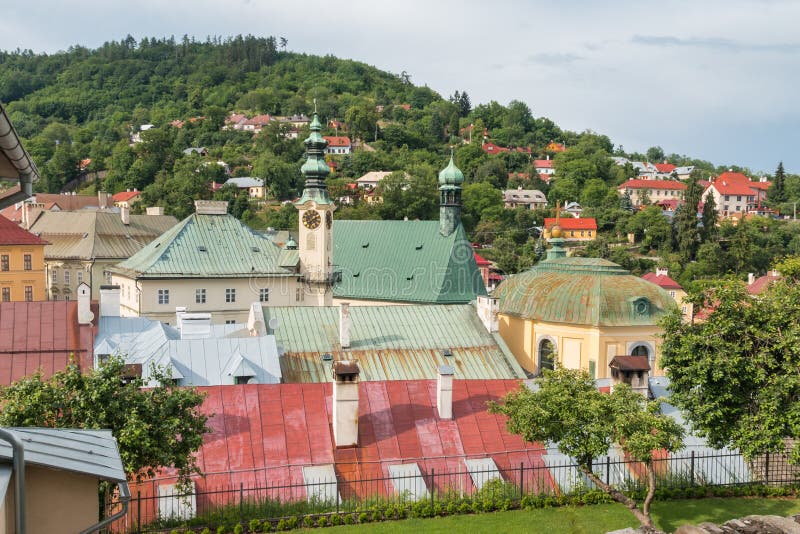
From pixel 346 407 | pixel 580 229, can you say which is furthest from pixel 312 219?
pixel 580 229

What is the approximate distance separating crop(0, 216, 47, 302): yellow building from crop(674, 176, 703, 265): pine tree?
7502 cm

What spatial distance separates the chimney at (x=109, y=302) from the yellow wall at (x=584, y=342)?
1805 centimetres

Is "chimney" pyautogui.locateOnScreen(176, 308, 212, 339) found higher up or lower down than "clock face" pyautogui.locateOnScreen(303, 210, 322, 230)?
lower down

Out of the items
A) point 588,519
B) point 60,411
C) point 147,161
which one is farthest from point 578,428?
point 147,161

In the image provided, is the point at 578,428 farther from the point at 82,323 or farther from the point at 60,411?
the point at 82,323

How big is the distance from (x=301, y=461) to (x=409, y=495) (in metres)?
3.23

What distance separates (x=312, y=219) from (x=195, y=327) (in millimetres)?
22134

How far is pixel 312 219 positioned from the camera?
50562mm

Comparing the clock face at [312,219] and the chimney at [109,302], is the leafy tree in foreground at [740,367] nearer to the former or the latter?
the chimney at [109,302]

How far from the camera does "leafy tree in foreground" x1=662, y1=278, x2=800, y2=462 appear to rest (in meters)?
18.7

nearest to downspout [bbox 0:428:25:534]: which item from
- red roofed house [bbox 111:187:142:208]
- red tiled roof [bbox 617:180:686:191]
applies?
red roofed house [bbox 111:187:142:208]

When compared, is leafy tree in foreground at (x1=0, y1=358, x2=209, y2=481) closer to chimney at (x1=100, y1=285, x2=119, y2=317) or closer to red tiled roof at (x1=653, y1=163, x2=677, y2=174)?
chimney at (x1=100, y1=285, x2=119, y2=317)

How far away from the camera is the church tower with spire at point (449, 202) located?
2072 inches

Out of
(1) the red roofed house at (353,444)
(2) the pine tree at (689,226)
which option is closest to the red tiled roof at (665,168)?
(2) the pine tree at (689,226)
